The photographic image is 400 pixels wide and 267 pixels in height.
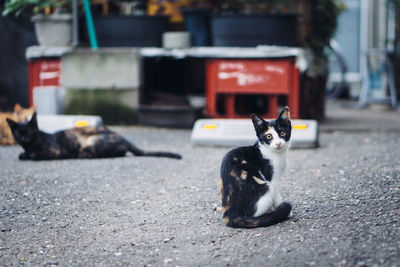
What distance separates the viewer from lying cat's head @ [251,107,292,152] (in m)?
2.86

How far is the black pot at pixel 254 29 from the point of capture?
6.66 meters

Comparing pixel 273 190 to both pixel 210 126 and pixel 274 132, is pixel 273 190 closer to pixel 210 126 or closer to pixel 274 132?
pixel 274 132

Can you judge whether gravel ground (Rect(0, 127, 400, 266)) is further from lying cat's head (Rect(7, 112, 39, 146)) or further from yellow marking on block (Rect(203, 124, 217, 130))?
yellow marking on block (Rect(203, 124, 217, 130))

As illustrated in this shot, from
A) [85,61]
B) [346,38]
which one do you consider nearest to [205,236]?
[85,61]

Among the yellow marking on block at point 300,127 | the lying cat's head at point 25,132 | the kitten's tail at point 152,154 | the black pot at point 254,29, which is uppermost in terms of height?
the black pot at point 254,29

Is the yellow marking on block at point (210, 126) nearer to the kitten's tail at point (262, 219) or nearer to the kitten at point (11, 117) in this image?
the kitten at point (11, 117)

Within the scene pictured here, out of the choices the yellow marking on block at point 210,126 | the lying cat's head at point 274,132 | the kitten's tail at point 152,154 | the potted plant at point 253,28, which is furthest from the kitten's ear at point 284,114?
the potted plant at point 253,28

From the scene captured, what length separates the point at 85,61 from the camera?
6.98 m

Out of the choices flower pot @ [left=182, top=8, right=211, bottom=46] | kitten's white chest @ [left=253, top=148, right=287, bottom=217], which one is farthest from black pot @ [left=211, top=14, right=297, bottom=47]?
kitten's white chest @ [left=253, top=148, right=287, bottom=217]

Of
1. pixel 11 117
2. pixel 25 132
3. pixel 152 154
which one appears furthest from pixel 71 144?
pixel 11 117

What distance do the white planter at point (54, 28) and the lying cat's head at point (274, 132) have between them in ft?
16.5

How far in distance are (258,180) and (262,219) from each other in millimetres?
207

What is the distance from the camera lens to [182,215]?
3217 mm

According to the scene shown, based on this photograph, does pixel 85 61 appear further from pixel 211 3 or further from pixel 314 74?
pixel 314 74
